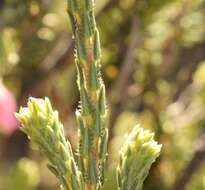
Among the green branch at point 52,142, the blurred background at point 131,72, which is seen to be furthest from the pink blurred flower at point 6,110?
the green branch at point 52,142

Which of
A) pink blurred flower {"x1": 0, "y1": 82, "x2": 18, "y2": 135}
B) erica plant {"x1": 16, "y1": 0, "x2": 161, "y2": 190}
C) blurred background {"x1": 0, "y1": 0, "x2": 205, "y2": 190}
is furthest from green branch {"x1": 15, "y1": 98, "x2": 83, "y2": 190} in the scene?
pink blurred flower {"x1": 0, "y1": 82, "x2": 18, "y2": 135}

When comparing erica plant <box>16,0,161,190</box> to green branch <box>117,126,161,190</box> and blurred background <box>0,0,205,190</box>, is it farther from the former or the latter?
blurred background <box>0,0,205,190</box>

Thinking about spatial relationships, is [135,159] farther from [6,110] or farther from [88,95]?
[6,110]

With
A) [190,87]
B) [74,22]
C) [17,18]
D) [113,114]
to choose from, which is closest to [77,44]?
[74,22]

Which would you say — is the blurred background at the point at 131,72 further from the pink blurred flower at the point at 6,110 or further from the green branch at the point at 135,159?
the green branch at the point at 135,159

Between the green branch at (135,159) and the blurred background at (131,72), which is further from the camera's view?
the blurred background at (131,72)

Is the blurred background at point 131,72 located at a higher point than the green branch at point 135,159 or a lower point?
higher
